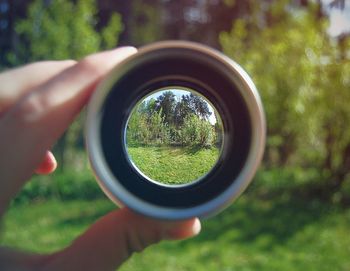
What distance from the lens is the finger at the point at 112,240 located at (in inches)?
33.8

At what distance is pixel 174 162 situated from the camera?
1.10 m

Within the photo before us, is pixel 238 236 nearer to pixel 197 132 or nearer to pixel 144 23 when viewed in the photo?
pixel 197 132

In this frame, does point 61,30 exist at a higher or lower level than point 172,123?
higher

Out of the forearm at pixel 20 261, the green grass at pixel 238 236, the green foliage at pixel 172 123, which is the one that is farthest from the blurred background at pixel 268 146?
the forearm at pixel 20 261

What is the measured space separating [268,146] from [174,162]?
3.55 metres

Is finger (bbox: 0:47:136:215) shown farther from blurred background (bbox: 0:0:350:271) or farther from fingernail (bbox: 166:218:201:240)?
blurred background (bbox: 0:0:350:271)

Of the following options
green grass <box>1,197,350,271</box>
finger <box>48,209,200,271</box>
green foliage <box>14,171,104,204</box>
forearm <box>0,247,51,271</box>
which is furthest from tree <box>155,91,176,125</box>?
green foliage <box>14,171,104,204</box>

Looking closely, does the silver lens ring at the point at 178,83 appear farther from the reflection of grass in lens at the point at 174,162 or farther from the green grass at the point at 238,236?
the green grass at the point at 238,236

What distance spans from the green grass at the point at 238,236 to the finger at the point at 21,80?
179 cm

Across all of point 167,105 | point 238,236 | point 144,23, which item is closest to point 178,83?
point 167,105

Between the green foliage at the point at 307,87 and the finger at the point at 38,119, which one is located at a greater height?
the green foliage at the point at 307,87

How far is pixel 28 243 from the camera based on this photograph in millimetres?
A: 2930

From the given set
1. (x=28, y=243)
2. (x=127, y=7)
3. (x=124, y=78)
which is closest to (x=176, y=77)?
(x=124, y=78)

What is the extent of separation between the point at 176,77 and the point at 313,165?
149 inches
